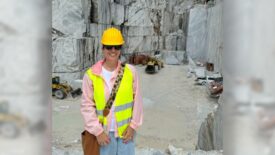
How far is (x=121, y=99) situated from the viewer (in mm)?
2402

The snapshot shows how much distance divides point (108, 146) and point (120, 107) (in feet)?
0.89

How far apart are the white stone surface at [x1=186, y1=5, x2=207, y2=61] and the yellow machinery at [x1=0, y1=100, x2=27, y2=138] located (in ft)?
65.3

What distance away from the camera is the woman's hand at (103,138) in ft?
7.88

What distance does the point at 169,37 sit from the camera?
22875 mm

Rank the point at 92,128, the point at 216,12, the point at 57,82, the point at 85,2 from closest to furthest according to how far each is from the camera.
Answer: the point at 92,128
the point at 57,82
the point at 85,2
the point at 216,12

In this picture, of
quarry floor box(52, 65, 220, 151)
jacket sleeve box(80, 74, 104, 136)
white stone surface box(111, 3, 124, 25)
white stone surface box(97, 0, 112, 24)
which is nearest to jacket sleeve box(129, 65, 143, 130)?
jacket sleeve box(80, 74, 104, 136)

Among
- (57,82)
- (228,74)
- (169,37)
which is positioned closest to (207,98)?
(57,82)

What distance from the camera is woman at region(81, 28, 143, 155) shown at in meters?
2.37

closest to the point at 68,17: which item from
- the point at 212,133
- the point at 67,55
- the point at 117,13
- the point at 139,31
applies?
the point at 67,55

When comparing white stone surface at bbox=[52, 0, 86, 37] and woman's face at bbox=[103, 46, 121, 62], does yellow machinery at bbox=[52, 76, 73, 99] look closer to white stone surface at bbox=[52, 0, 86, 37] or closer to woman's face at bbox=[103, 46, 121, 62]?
white stone surface at bbox=[52, 0, 86, 37]

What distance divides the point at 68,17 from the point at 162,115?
4.21 m

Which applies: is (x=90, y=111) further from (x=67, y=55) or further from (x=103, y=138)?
(x=67, y=55)

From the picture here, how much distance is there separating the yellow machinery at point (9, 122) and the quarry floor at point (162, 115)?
159 inches

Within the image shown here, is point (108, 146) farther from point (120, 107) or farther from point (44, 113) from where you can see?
point (44, 113)
